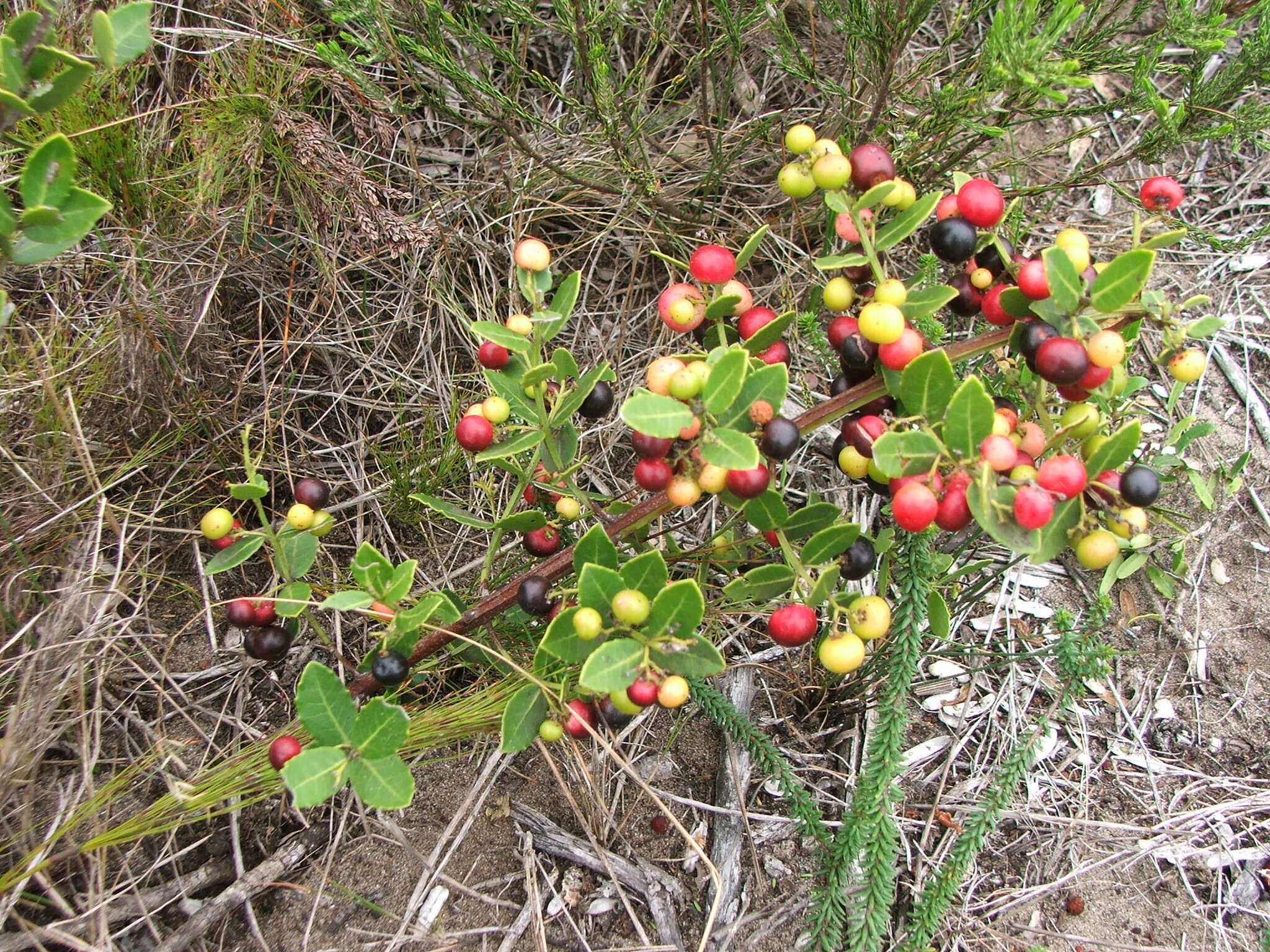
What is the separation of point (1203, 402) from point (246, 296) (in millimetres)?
3274

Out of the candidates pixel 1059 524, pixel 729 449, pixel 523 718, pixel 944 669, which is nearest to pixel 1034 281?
pixel 1059 524

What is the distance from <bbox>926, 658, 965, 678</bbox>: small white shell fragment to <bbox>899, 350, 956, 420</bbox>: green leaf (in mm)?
1304

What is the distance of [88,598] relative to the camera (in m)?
2.42

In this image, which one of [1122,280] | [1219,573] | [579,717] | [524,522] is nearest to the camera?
[1122,280]

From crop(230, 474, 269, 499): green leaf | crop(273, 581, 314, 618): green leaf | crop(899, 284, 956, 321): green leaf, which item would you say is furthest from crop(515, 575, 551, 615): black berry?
crop(899, 284, 956, 321): green leaf

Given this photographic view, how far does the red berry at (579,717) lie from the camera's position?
1.97 meters

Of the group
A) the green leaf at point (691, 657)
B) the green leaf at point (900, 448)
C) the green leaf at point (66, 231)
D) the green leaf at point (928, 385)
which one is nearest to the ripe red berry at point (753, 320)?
the green leaf at point (928, 385)

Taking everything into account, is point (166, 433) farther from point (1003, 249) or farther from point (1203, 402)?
point (1203, 402)

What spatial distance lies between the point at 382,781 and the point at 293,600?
51 cm

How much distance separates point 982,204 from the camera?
6.22ft

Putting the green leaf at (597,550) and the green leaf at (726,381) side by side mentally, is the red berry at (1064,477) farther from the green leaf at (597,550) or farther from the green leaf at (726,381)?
the green leaf at (597,550)

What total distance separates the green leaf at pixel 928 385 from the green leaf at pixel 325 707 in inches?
48.3

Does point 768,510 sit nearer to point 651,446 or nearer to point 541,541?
point 651,446

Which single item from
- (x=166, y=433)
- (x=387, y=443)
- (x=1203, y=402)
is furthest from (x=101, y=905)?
(x=1203, y=402)
